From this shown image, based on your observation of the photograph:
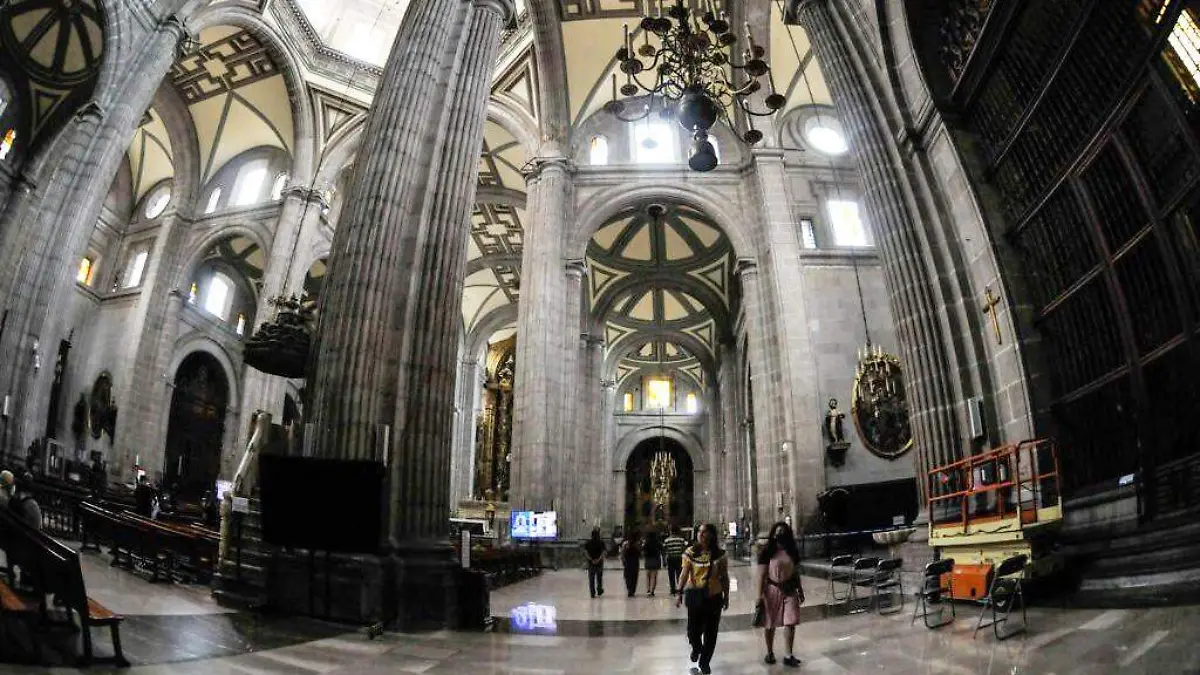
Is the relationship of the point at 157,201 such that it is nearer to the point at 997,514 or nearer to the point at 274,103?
the point at 274,103

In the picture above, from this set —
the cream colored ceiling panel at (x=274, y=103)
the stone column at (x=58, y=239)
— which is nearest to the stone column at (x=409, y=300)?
the stone column at (x=58, y=239)

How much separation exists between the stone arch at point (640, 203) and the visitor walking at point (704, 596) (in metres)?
15.6

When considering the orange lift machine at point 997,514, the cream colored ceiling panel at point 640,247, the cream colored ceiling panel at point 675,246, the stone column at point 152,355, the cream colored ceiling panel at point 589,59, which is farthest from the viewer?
the cream colored ceiling panel at point 640,247

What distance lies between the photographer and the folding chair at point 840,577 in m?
8.38

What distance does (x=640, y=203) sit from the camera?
68.2 ft

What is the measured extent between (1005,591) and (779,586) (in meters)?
1.66

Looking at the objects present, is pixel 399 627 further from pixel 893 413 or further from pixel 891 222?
pixel 893 413

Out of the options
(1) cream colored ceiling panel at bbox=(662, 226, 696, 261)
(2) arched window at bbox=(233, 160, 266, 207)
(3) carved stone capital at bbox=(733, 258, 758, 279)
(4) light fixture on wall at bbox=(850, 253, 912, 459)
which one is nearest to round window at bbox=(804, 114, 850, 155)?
(3) carved stone capital at bbox=(733, 258, 758, 279)

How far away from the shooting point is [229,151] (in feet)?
77.9

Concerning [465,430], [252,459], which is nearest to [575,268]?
[252,459]

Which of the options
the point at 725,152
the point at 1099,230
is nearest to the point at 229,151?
the point at 725,152

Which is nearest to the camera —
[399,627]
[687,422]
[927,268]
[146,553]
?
[399,627]

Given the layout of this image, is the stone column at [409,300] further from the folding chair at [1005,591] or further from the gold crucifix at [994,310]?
the gold crucifix at [994,310]

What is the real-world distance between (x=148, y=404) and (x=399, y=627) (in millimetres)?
20743
